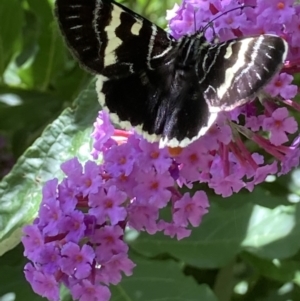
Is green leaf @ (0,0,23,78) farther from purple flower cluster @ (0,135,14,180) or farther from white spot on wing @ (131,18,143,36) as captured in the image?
white spot on wing @ (131,18,143,36)

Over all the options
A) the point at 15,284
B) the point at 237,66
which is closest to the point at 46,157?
the point at 15,284

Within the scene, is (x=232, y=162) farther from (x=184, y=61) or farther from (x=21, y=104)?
(x=21, y=104)

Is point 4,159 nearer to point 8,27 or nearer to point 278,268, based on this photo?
point 8,27

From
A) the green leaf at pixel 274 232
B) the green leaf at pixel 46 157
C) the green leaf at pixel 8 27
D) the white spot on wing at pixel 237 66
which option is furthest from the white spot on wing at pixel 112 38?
the green leaf at pixel 8 27

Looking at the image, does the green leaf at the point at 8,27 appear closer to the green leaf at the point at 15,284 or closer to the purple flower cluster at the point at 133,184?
the green leaf at the point at 15,284

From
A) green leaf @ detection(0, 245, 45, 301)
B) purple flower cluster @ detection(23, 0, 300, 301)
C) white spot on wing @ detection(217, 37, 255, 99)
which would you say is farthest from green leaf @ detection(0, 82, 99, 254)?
white spot on wing @ detection(217, 37, 255, 99)

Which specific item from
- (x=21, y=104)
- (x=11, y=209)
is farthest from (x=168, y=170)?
(x=21, y=104)
